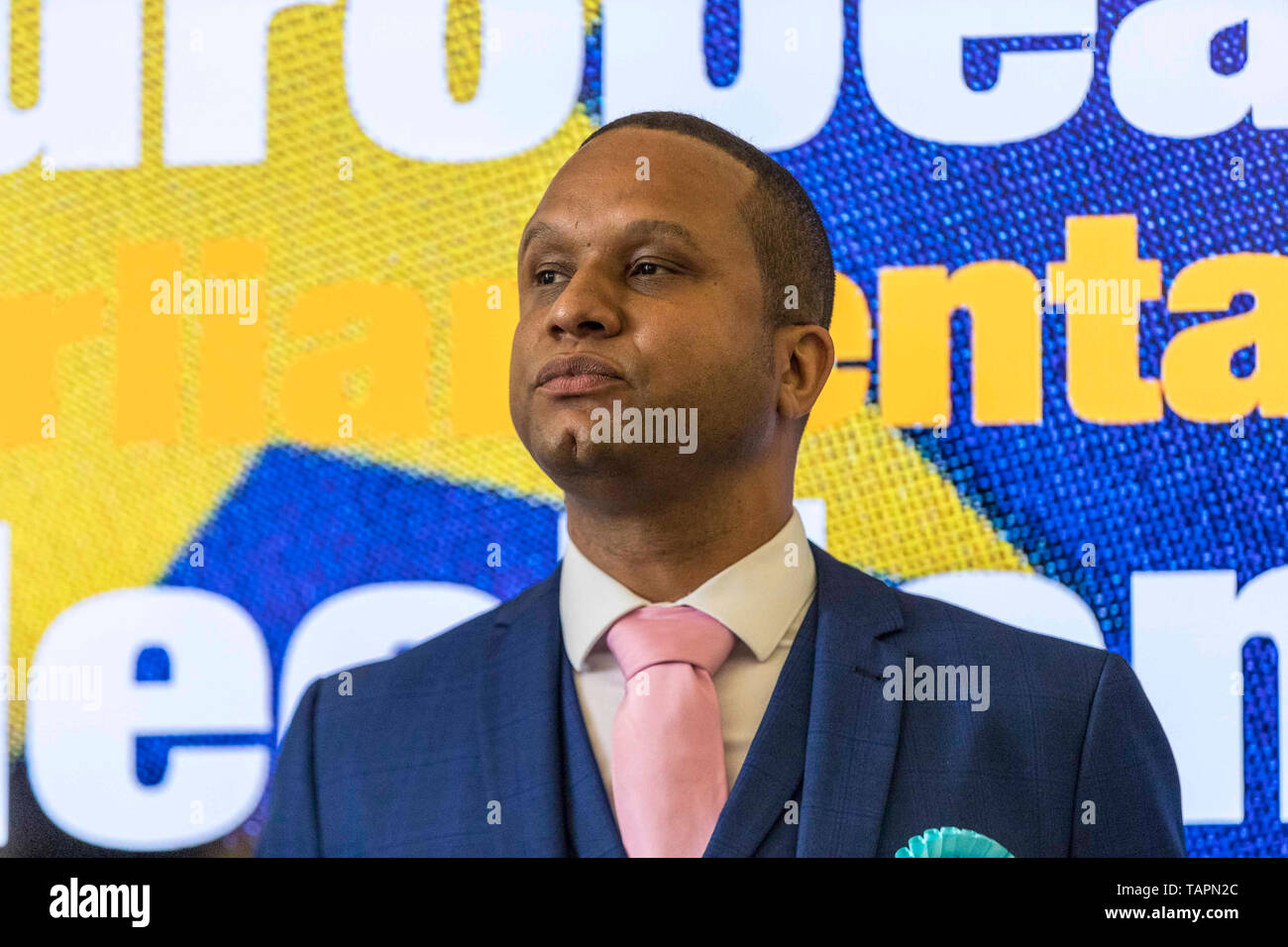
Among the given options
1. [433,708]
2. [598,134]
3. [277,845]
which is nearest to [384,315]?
[598,134]

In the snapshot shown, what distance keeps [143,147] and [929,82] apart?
159cm

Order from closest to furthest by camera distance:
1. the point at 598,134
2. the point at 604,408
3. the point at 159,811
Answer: the point at 604,408, the point at 598,134, the point at 159,811

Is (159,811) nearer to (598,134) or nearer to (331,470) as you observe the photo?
(331,470)

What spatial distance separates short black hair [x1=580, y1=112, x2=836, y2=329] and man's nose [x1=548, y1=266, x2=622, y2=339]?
28cm

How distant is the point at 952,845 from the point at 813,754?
26cm

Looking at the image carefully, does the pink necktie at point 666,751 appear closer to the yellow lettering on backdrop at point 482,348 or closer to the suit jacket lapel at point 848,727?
the suit jacket lapel at point 848,727

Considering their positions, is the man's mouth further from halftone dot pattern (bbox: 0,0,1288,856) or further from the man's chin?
halftone dot pattern (bbox: 0,0,1288,856)

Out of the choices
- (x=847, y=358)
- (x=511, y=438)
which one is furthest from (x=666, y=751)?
(x=847, y=358)

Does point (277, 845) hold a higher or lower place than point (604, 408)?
lower

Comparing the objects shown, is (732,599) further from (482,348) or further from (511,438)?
(482,348)

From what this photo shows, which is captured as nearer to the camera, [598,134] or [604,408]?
[604,408]

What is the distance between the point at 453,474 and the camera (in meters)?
2.64

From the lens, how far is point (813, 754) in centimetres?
211
